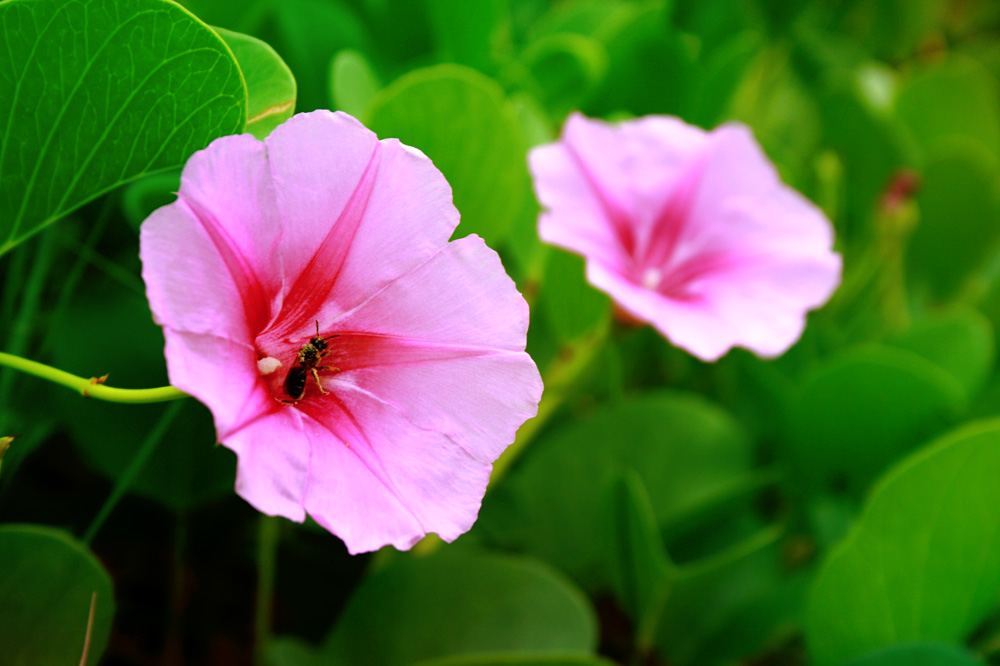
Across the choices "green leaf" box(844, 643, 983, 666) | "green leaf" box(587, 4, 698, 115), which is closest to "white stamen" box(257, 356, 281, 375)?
"green leaf" box(844, 643, 983, 666)

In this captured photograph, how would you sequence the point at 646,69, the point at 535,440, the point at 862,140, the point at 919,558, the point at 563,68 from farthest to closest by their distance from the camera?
1. the point at 862,140
2. the point at 535,440
3. the point at 646,69
4. the point at 563,68
5. the point at 919,558

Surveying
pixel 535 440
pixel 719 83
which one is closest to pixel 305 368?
pixel 535 440

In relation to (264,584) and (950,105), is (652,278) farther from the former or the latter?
(950,105)

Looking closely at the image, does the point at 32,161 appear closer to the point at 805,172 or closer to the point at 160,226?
the point at 160,226

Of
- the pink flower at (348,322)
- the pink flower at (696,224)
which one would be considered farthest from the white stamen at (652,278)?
the pink flower at (348,322)

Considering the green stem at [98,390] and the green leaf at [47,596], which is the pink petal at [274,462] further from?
the green leaf at [47,596]
